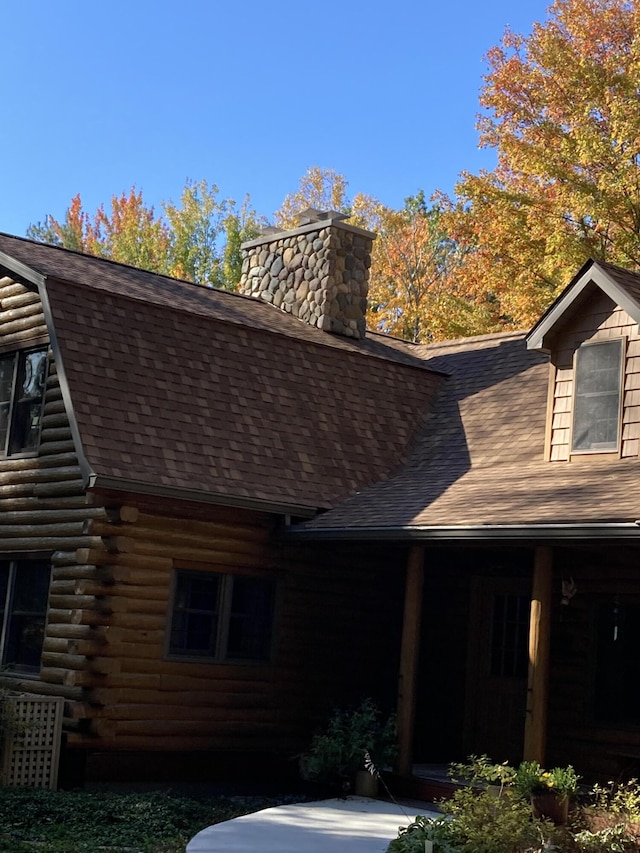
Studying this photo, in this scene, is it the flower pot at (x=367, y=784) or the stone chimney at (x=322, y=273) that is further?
the stone chimney at (x=322, y=273)

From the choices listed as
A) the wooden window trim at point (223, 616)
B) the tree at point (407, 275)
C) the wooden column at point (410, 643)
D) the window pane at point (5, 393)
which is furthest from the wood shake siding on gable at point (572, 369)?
the tree at point (407, 275)

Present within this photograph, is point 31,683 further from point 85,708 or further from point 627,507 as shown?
point 627,507

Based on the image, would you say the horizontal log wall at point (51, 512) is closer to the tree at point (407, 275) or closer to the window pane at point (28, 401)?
the window pane at point (28, 401)

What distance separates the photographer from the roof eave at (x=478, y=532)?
10992 mm

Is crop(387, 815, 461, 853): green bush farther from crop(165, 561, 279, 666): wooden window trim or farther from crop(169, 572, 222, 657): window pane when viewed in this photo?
crop(169, 572, 222, 657): window pane

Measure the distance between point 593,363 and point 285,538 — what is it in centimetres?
425

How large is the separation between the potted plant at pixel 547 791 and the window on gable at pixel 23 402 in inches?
301

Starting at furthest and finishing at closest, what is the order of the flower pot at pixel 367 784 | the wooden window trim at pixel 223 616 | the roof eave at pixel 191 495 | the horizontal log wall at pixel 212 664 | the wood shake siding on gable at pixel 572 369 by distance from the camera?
the wood shake siding on gable at pixel 572 369
the wooden window trim at pixel 223 616
the horizontal log wall at pixel 212 664
the flower pot at pixel 367 784
the roof eave at pixel 191 495

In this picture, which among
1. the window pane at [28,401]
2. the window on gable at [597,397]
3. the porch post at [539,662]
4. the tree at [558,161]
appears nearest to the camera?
the porch post at [539,662]

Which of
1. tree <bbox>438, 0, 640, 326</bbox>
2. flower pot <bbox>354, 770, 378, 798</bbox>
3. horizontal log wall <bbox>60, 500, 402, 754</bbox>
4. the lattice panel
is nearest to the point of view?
the lattice panel

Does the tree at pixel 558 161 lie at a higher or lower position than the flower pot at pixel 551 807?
higher

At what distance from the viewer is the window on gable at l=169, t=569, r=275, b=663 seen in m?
14.0

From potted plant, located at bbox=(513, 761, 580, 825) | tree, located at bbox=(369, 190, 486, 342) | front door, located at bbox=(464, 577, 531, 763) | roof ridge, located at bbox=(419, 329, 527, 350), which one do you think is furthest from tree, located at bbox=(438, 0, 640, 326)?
potted plant, located at bbox=(513, 761, 580, 825)

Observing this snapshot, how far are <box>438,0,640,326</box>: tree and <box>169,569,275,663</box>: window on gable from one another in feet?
36.5
